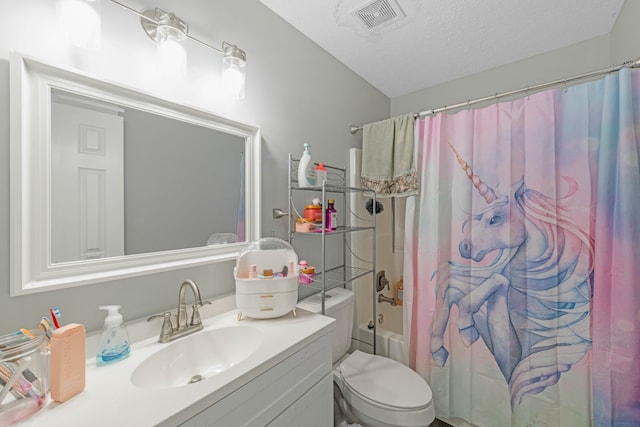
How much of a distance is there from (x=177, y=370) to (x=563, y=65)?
8.56 ft

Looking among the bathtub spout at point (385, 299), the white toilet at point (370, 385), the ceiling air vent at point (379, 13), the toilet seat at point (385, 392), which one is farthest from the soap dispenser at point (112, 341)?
the bathtub spout at point (385, 299)

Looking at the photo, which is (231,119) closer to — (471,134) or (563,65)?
(471,134)

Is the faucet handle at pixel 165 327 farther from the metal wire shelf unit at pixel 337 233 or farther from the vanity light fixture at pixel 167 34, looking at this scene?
the vanity light fixture at pixel 167 34

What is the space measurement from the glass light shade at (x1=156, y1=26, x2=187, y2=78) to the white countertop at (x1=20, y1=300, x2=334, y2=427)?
3.05 ft

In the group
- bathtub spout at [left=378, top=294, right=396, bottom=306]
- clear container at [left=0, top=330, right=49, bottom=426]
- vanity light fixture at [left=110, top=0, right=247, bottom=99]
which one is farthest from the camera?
bathtub spout at [left=378, top=294, right=396, bottom=306]

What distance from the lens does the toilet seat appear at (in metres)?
1.13

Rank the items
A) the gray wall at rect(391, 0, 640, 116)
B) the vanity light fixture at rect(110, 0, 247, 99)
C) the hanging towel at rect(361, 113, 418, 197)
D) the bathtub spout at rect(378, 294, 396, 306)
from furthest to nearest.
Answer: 1. the bathtub spout at rect(378, 294, 396, 306)
2. the hanging towel at rect(361, 113, 418, 197)
3. the gray wall at rect(391, 0, 640, 116)
4. the vanity light fixture at rect(110, 0, 247, 99)

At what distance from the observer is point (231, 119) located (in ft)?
3.71

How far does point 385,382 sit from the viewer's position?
1309 mm

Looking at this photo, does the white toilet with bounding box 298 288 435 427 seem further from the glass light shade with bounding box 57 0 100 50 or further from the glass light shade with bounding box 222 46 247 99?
the glass light shade with bounding box 57 0 100 50

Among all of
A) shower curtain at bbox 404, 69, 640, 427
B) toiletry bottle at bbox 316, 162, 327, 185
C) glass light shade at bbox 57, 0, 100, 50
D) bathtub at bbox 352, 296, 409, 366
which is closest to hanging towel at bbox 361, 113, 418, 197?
shower curtain at bbox 404, 69, 640, 427

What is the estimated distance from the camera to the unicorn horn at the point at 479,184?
1.42m

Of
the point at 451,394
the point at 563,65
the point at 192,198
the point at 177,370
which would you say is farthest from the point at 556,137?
the point at 177,370

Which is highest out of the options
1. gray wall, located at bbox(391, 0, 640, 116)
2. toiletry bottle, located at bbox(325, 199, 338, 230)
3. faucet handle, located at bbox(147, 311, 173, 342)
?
gray wall, located at bbox(391, 0, 640, 116)
